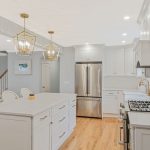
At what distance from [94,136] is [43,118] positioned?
199 centimetres

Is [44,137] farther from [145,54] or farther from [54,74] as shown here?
[54,74]

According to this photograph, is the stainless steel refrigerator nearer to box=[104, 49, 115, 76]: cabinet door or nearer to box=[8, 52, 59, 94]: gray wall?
box=[104, 49, 115, 76]: cabinet door

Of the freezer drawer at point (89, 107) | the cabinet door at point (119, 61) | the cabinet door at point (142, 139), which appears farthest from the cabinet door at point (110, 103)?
the cabinet door at point (142, 139)

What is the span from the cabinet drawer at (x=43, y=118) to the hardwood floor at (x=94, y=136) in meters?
1.06

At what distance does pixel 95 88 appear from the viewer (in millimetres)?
5883

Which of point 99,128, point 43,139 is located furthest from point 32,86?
point 43,139

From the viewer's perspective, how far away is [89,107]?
591cm

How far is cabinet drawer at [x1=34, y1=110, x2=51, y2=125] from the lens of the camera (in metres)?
2.26

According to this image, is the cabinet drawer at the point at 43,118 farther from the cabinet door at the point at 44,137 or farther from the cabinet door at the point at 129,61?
the cabinet door at the point at 129,61

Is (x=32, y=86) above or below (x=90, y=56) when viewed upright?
below

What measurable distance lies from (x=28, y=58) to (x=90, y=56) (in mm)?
2777

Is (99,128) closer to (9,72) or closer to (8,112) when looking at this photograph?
(8,112)

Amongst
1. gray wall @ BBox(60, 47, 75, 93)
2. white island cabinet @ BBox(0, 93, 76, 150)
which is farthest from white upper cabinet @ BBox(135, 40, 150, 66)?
gray wall @ BBox(60, 47, 75, 93)

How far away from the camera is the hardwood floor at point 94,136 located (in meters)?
3.41
